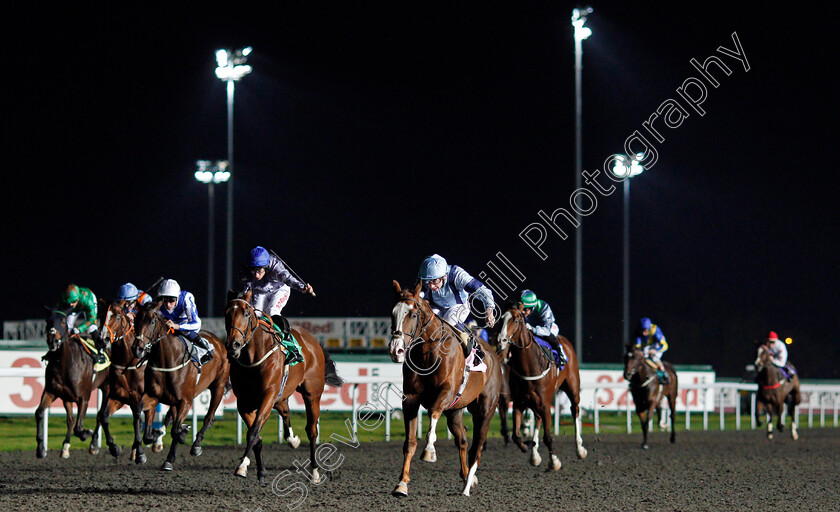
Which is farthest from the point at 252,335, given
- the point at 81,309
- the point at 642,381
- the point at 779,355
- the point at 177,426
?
the point at 779,355

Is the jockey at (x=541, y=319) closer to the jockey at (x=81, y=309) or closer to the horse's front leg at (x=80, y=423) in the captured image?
the jockey at (x=81, y=309)

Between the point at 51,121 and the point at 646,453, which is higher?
the point at 51,121

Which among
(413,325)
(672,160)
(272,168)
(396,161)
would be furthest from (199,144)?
(413,325)

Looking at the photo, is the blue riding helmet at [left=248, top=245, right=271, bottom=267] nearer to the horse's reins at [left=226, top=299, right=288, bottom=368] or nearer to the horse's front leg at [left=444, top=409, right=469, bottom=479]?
the horse's reins at [left=226, top=299, right=288, bottom=368]

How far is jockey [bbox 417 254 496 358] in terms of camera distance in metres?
7.70

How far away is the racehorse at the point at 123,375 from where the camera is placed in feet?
30.0

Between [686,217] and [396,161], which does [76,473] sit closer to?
[396,161]

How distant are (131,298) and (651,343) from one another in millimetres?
8192

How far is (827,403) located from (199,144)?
2104 centimetres

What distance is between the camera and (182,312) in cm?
956

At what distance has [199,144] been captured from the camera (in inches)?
1252

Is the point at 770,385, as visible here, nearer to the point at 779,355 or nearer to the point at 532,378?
the point at 779,355

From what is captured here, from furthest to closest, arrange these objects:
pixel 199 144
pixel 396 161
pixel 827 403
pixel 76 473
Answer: pixel 396 161
pixel 199 144
pixel 827 403
pixel 76 473

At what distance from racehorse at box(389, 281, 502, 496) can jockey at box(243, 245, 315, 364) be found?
1555mm
